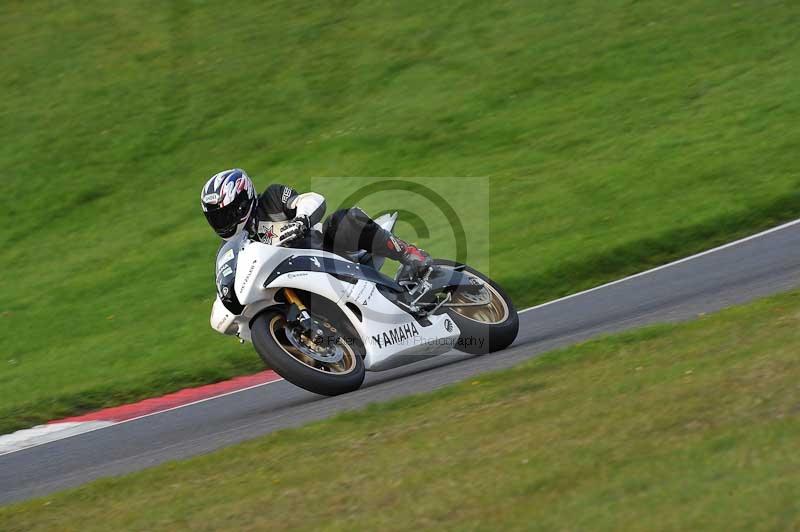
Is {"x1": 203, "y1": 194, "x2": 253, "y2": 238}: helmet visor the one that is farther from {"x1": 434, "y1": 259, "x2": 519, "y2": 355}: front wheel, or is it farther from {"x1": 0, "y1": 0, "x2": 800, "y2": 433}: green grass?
{"x1": 0, "y1": 0, "x2": 800, "y2": 433}: green grass

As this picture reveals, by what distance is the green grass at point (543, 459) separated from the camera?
5.06m

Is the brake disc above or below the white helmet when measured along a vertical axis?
below

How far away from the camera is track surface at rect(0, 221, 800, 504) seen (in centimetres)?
881

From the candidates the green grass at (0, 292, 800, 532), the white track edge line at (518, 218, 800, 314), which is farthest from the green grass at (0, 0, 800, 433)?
the green grass at (0, 292, 800, 532)

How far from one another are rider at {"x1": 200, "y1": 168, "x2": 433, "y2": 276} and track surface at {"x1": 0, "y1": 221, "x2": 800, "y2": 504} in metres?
1.18

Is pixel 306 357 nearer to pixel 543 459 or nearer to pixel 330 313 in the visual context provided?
pixel 330 313

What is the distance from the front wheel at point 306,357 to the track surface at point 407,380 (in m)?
0.18

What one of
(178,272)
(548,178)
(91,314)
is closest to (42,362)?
(91,314)

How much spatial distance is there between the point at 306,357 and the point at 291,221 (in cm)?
114

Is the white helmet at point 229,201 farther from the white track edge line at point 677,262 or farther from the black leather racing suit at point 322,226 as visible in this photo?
the white track edge line at point 677,262

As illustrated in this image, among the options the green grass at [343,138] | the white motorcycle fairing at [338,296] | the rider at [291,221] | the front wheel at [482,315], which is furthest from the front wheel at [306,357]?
the green grass at [343,138]

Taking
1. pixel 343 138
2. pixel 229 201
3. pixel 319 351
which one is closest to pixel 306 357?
pixel 319 351

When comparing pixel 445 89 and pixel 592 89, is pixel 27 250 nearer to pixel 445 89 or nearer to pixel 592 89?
pixel 445 89

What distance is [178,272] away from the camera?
17.5 meters
